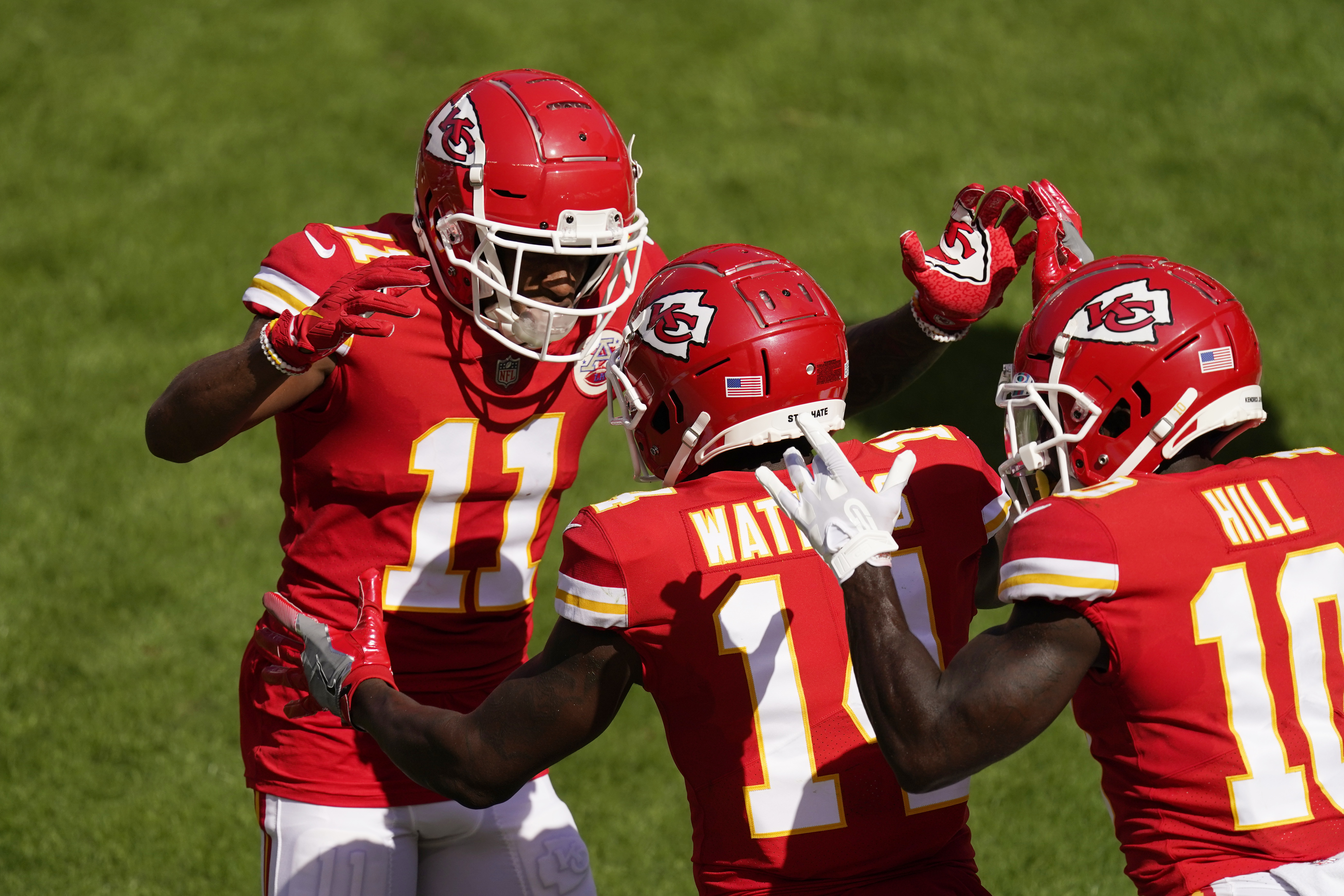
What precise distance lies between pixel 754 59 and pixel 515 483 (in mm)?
6270

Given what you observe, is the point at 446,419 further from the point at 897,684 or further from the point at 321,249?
the point at 897,684

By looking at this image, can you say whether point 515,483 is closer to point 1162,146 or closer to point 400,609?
point 400,609

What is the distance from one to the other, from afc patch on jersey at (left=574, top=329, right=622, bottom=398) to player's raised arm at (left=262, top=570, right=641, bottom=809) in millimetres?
853

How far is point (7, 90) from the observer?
336 inches

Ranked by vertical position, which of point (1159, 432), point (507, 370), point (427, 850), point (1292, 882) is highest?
point (507, 370)

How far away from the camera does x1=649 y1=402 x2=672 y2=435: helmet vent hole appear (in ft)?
8.93

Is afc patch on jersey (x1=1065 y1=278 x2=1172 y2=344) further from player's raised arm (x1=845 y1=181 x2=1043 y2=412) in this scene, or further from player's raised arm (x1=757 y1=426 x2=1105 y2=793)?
player's raised arm (x1=845 y1=181 x2=1043 y2=412)

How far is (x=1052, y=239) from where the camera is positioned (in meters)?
3.29

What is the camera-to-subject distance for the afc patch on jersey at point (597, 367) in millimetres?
3422

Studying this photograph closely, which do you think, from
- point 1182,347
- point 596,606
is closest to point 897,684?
point 596,606

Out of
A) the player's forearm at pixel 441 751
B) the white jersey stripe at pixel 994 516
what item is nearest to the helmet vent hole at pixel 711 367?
the white jersey stripe at pixel 994 516

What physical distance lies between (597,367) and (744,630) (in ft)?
4.02

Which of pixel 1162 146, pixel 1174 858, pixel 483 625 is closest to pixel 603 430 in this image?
pixel 483 625

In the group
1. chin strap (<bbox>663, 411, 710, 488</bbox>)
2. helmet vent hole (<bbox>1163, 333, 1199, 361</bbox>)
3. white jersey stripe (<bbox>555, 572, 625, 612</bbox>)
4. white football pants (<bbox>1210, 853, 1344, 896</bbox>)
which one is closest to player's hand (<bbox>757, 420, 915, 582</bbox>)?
chin strap (<bbox>663, 411, 710, 488</bbox>)
